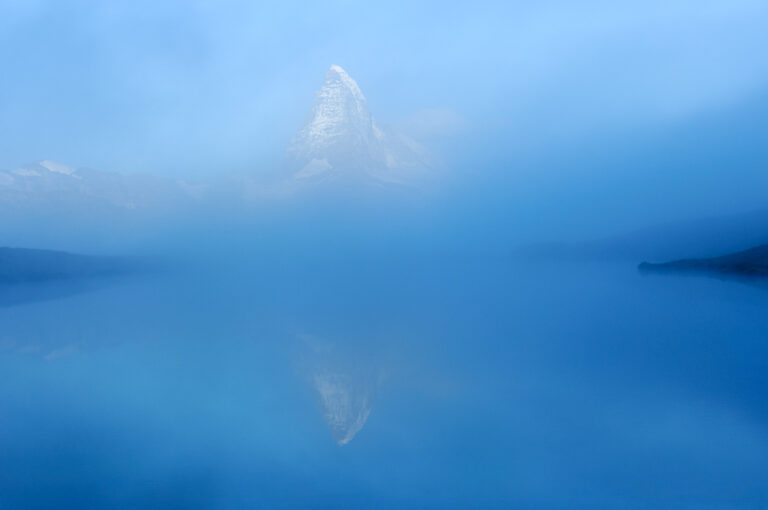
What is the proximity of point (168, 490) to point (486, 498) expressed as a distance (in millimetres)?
4797

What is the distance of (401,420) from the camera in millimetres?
10492

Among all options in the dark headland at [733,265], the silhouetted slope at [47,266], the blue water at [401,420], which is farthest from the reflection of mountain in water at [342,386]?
the silhouetted slope at [47,266]

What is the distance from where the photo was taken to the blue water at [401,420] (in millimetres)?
7695

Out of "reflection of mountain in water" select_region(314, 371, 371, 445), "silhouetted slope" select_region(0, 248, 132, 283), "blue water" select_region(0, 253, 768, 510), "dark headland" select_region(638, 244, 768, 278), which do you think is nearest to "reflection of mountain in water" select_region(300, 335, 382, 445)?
"reflection of mountain in water" select_region(314, 371, 371, 445)

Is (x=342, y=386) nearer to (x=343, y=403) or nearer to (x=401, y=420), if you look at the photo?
(x=343, y=403)

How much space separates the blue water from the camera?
25.2 feet

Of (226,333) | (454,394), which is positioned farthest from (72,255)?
(454,394)

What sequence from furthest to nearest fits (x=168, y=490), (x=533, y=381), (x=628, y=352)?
(x=628, y=352), (x=533, y=381), (x=168, y=490)

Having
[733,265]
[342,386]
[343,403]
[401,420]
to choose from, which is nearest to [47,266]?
[342,386]

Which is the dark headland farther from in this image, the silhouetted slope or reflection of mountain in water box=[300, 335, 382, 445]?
the silhouetted slope

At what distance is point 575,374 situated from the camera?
13.7m

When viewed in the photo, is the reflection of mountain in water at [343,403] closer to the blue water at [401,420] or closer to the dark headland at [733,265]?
the blue water at [401,420]

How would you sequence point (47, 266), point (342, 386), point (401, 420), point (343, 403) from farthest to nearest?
point (47, 266), point (342, 386), point (343, 403), point (401, 420)

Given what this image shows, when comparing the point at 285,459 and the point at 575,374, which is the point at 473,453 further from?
the point at 575,374
